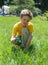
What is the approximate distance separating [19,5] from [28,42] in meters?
20.5

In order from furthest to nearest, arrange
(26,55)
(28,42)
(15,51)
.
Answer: (28,42) → (15,51) → (26,55)

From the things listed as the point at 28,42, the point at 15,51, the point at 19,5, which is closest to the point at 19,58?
the point at 15,51

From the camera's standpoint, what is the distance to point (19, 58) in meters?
4.71

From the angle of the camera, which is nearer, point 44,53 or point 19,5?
point 44,53

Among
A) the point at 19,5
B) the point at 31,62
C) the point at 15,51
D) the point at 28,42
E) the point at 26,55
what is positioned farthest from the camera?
the point at 19,5

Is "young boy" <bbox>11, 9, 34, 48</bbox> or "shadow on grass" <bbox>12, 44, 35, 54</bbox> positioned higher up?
"young boy" <bbox>11, 9, 34, 48</bbox>

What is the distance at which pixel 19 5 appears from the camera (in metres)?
25.8

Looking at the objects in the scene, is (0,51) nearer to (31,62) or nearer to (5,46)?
(5,46)

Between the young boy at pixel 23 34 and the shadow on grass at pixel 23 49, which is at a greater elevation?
the young boy at pixel 23 34

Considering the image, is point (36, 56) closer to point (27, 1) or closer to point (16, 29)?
point (16, 29)

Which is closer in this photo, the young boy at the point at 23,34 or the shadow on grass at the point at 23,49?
the shadow on grass at the point at 23,49

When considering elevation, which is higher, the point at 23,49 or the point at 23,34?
the point at 23,34

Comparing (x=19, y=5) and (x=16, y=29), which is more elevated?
(x=16, y=29)

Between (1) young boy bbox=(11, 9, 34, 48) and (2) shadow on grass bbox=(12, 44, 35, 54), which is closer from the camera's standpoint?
(2) shadow on grass bbox=(12, 44, 35, 54)
